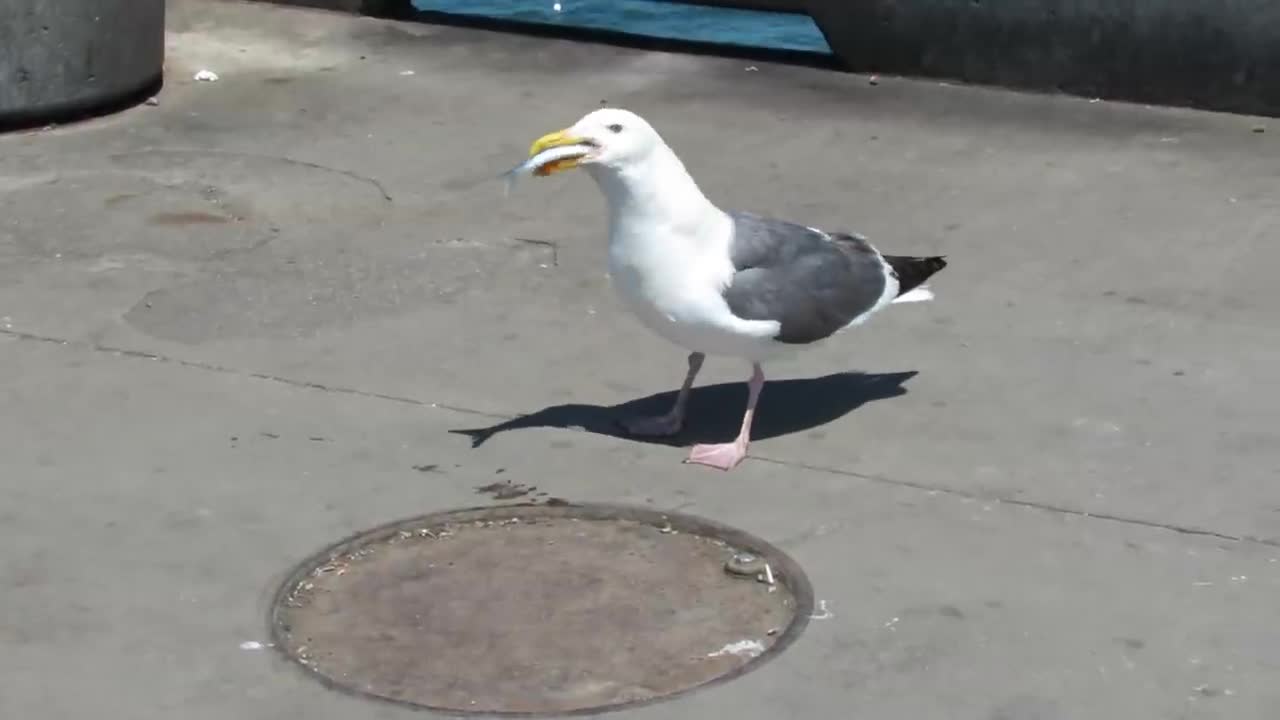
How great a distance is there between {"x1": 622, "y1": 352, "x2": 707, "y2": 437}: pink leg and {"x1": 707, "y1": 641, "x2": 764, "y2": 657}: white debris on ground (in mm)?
1482

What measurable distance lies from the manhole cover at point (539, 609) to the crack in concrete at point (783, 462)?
388mm

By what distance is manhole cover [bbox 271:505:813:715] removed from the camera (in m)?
5.26

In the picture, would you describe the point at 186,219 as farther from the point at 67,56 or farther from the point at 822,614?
the point at 822,614

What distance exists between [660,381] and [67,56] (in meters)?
4.47

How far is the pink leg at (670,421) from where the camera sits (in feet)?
22.5

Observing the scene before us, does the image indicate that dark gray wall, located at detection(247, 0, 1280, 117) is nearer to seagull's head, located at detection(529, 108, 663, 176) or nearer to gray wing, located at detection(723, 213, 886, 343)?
gray wing, located at detection(723, 213, 886, 343)

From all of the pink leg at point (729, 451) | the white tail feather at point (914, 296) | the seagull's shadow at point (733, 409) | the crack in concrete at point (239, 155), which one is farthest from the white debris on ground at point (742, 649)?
the crack in concrete at point (239, 155)

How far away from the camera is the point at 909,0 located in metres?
11.1

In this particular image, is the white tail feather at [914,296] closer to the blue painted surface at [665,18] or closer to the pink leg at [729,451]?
the pink leg at [729,451]

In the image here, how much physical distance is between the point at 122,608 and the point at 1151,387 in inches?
140

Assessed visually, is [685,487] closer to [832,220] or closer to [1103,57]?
[832,220]

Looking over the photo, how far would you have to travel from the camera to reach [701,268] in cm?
648

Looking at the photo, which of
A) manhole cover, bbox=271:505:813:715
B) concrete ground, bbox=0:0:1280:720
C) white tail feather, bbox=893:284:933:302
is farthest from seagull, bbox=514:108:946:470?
manhole cover, bbox=271:505:813:715

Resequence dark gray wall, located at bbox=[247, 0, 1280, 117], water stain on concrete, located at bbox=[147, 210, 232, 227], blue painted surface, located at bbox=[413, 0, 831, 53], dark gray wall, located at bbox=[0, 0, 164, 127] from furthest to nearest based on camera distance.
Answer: blue painted surface, located at bbox=[413, 0, 831, 53] < dark gray wall, located at bbox=[247, 0, 1280, 117] < dark gray wall, located at bbox=[0, 0, 164, 127] < water stain on concrete, located at bbox=[147, 210, 232, 227]
